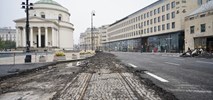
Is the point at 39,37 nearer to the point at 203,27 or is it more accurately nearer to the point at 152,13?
the point at 152,13

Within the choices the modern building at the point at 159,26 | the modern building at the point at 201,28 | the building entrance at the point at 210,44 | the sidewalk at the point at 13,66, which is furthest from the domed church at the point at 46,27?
the building entrance at the point at 210,44

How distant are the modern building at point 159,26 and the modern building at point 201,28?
5374mm

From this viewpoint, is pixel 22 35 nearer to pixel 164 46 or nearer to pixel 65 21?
pixel 65 21

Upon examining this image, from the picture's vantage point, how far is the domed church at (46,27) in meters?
67.4

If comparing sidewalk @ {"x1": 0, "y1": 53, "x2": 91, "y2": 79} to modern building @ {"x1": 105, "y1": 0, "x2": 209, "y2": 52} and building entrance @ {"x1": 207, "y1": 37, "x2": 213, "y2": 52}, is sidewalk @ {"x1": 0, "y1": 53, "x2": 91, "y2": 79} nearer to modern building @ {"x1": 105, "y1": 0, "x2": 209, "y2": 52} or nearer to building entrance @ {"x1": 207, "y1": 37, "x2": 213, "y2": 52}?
building entrance @ {"x1": 207, "y1": 37, "x2": 213, "y2": 52}

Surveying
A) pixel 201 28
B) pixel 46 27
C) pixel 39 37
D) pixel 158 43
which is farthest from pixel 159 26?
pixel 39 37

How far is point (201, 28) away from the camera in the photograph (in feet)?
124

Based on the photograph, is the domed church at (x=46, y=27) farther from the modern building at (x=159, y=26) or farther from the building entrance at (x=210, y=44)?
the building entrance at (x=210, y=44)

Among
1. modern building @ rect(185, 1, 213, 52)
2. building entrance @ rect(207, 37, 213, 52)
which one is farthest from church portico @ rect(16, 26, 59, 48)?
building entrance @ rect(207, 37, 213, 52)

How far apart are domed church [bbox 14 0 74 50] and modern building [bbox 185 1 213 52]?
48550mm

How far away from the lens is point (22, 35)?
69.6 metres

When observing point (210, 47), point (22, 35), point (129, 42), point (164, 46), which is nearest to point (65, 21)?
point (22, 35)

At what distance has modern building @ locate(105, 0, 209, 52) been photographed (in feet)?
153

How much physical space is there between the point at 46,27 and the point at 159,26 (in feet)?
137
